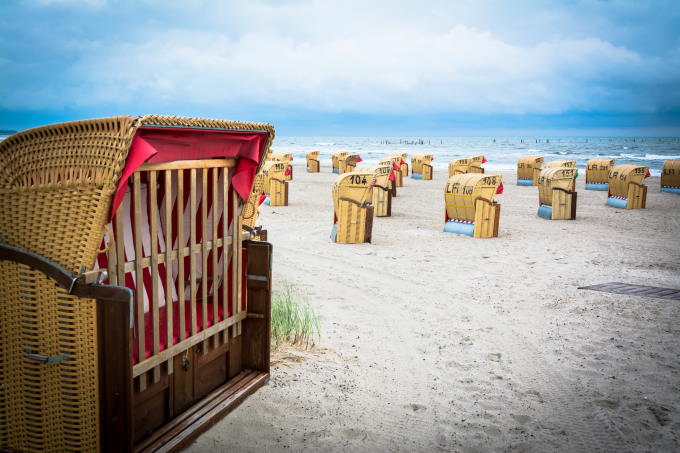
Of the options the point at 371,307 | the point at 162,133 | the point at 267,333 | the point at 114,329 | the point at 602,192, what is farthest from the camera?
the point at 602,192

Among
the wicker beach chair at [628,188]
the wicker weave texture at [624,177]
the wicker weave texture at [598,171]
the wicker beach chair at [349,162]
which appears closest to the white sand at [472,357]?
the wicker beach chair at [628,188]

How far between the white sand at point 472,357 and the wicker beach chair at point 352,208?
1.25 feet

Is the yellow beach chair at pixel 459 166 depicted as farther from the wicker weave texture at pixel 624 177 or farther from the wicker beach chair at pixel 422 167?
the wicker weave texture at pixel 624 177

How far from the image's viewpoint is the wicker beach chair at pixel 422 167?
26.3 metres

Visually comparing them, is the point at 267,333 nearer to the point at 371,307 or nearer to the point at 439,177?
the point at 371,307

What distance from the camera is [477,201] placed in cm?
1070

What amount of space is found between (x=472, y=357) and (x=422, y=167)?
22297 millimetres

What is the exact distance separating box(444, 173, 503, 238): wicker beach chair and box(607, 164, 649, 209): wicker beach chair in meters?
7.31

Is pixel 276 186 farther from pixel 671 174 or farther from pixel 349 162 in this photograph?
pixel 671 174

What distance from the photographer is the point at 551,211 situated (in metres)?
13.4

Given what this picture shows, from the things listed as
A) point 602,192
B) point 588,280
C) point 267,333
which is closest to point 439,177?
point 602,192

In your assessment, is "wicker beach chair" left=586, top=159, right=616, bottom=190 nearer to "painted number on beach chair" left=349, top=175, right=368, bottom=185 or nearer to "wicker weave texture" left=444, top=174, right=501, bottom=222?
"wicker weave texture" left=444, top=174, right=501, bottom=222

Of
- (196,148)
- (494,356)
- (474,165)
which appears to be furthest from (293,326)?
(474,165)

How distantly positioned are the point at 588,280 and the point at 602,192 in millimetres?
14658
